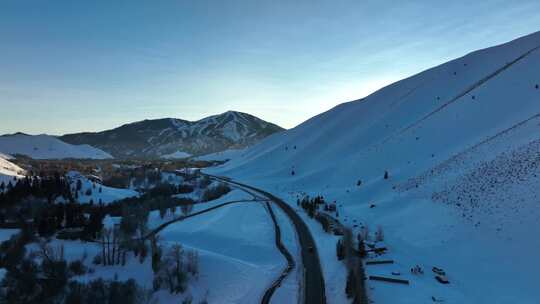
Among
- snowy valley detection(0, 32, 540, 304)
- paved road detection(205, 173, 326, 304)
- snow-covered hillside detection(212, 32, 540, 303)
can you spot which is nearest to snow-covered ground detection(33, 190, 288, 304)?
snowy valley detection(0, 32, 540, 304)

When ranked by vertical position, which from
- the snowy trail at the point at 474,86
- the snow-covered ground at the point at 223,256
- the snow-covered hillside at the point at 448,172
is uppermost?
the snowy trail at the point at 474,86

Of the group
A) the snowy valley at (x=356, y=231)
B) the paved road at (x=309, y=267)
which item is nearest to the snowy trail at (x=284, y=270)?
the snowy valley at (x=356, y=231)

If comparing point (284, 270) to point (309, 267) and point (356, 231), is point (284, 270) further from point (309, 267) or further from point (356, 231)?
point (356, 231)

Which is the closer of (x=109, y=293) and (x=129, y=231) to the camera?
(x=109, y=293)

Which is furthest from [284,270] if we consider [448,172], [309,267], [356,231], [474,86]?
[474,86]

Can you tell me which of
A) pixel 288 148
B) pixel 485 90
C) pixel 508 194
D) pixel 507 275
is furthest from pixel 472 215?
pixel 288 148

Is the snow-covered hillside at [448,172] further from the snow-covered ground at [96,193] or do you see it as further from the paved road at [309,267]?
the snow-covered ground at [96,193]

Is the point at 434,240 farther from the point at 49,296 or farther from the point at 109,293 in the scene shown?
the point at 49,296

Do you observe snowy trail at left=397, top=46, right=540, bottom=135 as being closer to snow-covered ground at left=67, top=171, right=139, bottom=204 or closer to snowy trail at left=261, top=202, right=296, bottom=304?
snowy trail at left=261, top=202, right=296, bottom=304
